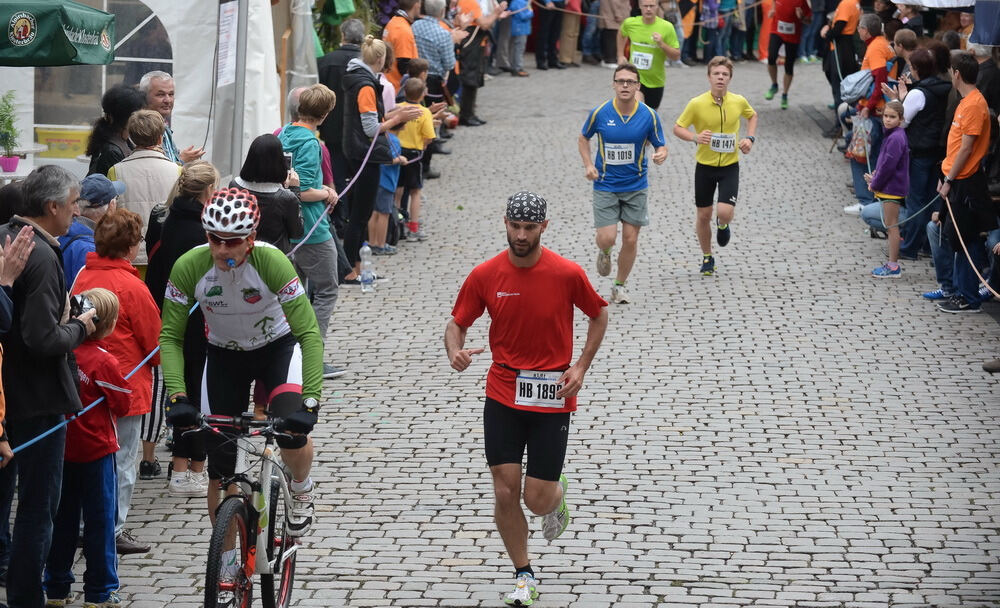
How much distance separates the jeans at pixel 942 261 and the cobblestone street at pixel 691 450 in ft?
1.05

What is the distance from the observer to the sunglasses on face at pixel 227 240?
583 cm

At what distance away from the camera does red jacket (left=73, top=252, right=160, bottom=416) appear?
6781mm

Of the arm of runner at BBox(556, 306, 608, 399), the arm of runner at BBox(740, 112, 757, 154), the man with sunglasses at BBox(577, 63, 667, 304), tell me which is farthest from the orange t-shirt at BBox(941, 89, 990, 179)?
the arm of runner at BBox(556, 306, 608, 399)

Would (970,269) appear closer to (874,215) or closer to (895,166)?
(895,166)

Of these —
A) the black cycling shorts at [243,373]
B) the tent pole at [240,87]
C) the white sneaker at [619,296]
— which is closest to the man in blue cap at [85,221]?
the black cycling shorts at [243,373]

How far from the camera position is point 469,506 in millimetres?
7621

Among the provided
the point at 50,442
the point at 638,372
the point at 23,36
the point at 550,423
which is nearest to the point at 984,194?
the point at 638,372

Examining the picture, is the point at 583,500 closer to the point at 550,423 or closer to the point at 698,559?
the point at 698,559

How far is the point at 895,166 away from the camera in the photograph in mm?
13203

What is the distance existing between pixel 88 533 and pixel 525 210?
8.20 ft

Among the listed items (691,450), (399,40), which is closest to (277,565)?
(691,450)

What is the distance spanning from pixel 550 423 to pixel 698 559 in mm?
1182

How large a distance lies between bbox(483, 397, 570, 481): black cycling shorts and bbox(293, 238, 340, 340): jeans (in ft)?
12.0

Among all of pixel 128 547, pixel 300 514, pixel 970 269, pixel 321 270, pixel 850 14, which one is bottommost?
pixel 128 547
